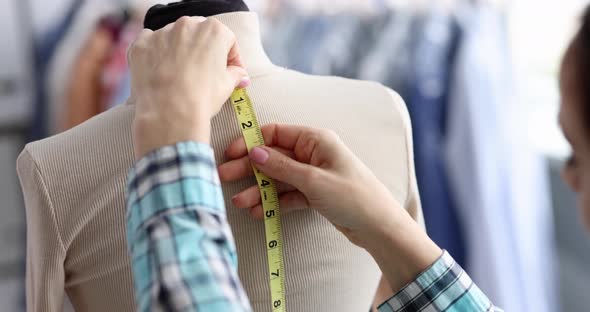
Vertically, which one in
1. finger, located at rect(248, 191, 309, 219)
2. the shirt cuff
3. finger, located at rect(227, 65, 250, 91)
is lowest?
finger, located at rect(248, 191, 309, 219)

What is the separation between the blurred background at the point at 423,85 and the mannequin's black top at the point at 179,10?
3.81 feet

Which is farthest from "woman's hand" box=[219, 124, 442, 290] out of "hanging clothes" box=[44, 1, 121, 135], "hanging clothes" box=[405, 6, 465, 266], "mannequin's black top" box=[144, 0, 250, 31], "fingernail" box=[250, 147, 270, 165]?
"hanging clothes" box=[44, 1, 121, 135]

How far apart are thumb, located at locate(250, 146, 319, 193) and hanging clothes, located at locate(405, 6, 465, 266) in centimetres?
125

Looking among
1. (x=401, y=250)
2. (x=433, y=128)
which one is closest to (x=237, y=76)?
(x=401, y=250)

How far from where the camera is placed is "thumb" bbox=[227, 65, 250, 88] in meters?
0.81

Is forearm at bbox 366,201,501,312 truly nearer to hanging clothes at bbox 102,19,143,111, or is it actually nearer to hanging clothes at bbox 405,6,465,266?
hanging clothes at bbox 405,6,465,266

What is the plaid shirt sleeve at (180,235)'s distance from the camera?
24.7 inches

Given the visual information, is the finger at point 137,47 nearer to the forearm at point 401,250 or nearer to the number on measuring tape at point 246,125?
the number on measuring tape at point 246,125

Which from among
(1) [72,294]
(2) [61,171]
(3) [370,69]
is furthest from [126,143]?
(3) [370,69]

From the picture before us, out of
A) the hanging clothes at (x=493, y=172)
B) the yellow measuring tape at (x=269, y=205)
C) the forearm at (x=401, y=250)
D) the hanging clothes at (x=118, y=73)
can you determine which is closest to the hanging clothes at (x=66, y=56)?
the hanging clothes at (x=118, y=73)

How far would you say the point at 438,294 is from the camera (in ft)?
2.85

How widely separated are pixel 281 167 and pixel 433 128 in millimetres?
1281

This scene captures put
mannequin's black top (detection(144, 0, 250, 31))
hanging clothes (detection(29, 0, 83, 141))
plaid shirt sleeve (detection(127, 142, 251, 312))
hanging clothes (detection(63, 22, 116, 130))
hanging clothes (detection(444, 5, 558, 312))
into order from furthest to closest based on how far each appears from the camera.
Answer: hanging clothes (detection(29, 0, 83, 141)), hanging clothes (detection(63, 22, 116, 130)), hanging clothes (detection(444, 5, 558, 312)), mannequin's black top (detection(144, 0, 250, 31)), plaid shirt sleeve (detection(127, 142, 251, 312))

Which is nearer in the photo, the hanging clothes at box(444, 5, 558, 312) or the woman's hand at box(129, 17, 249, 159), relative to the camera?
the woman's hand at box(129, 17, 249, 159)
